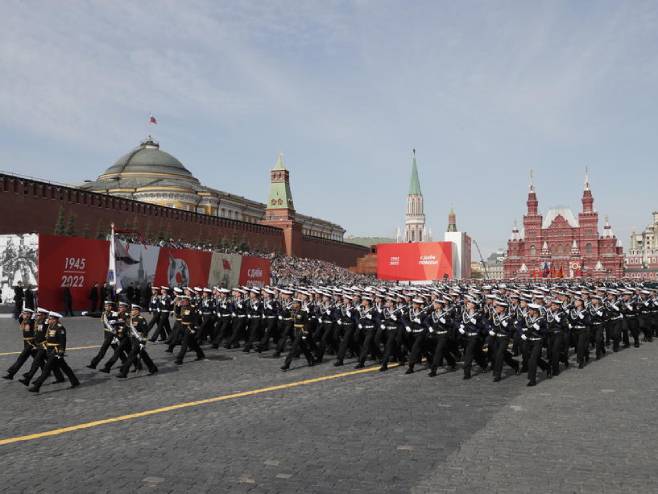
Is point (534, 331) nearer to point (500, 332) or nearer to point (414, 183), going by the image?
point (500, 332)

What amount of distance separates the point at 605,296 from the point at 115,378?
1284cm

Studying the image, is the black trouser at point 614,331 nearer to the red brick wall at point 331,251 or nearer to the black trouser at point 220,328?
the black trouser at point 220,328

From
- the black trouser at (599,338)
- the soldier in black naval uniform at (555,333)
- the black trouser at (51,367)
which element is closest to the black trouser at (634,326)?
the black trouser at (599,338)

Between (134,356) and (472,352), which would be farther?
(472,352)

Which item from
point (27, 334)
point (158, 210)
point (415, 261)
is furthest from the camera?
point (415, 261)

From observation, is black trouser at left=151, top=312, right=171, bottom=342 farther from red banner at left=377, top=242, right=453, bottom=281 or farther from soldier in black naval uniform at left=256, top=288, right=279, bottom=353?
red banner at left=377, top=242, right=453, bottom=281

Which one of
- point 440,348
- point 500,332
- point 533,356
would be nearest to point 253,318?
point 440,348

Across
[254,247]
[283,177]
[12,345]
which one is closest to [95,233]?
[254,247]

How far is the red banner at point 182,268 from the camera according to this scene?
100 feet

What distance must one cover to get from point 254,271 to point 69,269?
16.3 meters

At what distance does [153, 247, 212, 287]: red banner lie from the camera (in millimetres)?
30500

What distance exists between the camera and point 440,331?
12055mm

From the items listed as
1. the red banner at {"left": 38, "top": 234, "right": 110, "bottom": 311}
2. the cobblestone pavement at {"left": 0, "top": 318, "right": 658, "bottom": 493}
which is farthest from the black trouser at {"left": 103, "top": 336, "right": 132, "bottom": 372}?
the red banner at {"left": 38, "top": 234, "right": 110, "bottom": 311}

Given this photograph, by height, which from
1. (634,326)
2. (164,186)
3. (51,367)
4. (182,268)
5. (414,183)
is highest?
(414,183)
